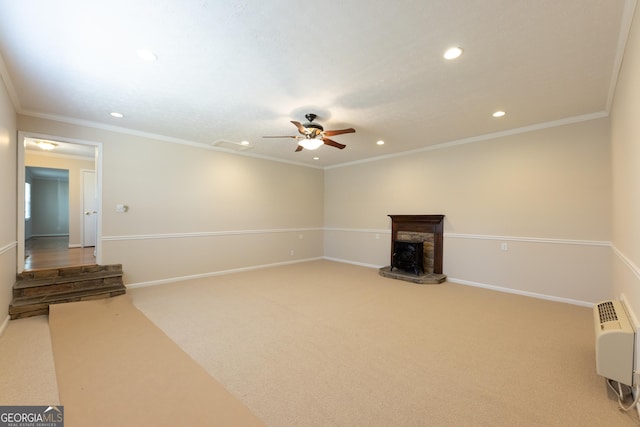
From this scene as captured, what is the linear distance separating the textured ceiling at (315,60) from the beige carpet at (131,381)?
2.72m

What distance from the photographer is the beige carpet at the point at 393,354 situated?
1.76 metres

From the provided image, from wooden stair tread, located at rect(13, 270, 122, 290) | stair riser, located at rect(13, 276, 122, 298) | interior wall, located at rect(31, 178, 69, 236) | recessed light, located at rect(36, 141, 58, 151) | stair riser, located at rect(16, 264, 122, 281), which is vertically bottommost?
stair riser, located at rect(13, 276, 122, 298)

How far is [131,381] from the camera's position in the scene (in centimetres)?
205

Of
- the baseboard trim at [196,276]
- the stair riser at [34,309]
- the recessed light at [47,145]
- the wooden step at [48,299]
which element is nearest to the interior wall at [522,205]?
the baseboard trim at [196,276]

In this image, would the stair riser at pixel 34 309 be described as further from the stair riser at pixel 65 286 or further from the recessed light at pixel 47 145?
the recessed light at pixel 47 145

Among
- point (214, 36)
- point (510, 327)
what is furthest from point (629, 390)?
point (214, 36)

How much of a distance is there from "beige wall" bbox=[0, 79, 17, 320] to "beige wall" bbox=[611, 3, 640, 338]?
224 inches

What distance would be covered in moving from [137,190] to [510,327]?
5.88 m

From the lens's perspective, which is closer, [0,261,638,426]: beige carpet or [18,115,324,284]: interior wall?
[0,261,638,426]: beige carpet

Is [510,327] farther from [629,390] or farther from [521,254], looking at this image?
[521,254]

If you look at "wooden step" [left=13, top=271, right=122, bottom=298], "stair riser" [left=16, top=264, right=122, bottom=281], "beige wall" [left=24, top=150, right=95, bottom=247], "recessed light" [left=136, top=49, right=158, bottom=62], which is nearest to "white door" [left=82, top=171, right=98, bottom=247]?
"beige wall" [left=24, top=150, right=95, bottom=247]

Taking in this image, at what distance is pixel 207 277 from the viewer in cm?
532

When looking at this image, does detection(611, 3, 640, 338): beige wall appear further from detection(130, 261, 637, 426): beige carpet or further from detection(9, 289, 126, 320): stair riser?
detection(9, 289, 126, 320): stair riser

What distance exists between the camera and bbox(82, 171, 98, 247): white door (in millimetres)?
6773
